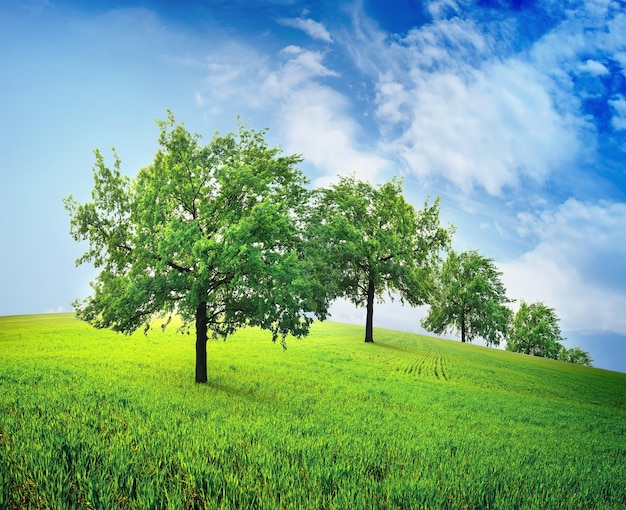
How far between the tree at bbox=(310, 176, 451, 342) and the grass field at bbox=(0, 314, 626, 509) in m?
15.4

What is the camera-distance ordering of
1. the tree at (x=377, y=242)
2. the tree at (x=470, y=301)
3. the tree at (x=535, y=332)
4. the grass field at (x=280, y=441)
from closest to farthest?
the grass field at (x=280, y=441) → the tree at (x=377, y=242) → the tree at (x=470, y=301) → the tree at (x=535, y=332)

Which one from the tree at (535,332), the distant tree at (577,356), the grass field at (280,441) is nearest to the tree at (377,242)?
the grass field at (280,441)

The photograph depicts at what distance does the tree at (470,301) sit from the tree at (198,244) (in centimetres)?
5328

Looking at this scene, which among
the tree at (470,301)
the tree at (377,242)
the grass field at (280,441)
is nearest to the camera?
the grass field at (280,441)

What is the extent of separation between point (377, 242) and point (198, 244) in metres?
24.4

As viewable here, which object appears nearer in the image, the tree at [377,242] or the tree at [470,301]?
the tree at [377,242]

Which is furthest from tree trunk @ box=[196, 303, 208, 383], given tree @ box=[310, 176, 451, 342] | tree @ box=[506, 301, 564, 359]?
tree @ box=[506, 301, 564, 359]

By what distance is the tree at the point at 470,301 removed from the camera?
63031 millimetres

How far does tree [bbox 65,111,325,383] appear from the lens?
14758 mm

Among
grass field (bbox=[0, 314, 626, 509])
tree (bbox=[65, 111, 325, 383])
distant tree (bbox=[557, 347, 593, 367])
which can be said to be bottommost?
distant tree (bbox=[557, 347, 593, 367])

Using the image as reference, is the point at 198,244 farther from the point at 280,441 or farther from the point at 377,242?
the point at 377,242

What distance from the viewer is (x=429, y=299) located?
41.8 meters

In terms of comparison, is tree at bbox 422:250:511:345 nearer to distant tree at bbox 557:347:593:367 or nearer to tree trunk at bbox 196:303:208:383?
distant tree at bbox 557:347:593:367

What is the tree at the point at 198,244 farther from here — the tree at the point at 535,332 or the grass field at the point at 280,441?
the tree at the point at 535,332
